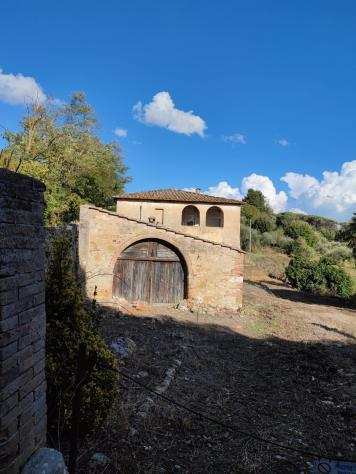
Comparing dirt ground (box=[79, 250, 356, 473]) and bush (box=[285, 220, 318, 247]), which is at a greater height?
bush (box=[285, 220, 318, 247])

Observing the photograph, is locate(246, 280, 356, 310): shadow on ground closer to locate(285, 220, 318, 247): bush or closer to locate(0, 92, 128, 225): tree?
locate(0, 92, 128, 225): tree

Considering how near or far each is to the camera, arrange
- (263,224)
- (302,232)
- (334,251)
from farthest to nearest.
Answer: (263,224) → (302,232) → (334,251)

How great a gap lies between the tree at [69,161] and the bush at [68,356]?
1086 cm

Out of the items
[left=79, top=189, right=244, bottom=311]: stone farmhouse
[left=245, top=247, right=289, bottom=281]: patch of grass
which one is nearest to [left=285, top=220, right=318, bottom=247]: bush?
[left=245, top=247, right=289, bottom=281]: patch of grass

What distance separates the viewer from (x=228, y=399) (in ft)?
24.0

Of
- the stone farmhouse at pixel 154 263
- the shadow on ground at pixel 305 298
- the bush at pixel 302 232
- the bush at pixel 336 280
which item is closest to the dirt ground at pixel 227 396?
the stone farmhouse at pixel 154 263

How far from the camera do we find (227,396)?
294 inches

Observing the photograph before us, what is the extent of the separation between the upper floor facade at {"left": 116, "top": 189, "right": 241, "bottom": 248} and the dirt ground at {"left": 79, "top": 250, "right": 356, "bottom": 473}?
43.7 ft

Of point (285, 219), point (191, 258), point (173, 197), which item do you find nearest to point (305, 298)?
point (191, 258)

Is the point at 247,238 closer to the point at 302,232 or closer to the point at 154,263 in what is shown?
the point at 302,232

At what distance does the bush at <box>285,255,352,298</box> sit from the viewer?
74.1 feet

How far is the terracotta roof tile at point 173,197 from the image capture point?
27.0 metres

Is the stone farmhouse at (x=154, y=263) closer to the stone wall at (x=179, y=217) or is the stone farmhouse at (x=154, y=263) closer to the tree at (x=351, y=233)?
the tree at (x=351, y=233)

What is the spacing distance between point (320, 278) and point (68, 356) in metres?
21.0
